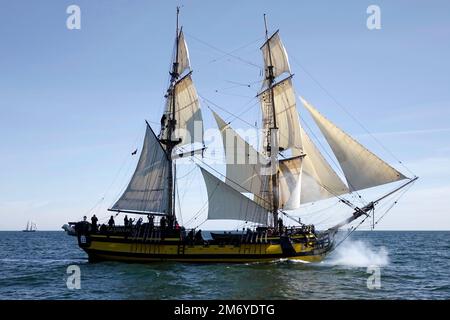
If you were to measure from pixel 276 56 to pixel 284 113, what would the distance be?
6.42 metres

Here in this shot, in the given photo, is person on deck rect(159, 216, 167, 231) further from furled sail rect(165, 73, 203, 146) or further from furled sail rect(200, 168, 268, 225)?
furled sail rect(165, 73, 203, 146)

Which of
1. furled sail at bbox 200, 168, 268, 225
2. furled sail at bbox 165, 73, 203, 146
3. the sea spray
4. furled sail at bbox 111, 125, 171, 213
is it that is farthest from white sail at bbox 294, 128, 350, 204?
furled sail at bbox 111, 125, 171, 213

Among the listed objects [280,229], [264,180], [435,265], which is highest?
[264,180]

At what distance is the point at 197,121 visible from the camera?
145ft

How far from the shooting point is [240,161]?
44.6 meters

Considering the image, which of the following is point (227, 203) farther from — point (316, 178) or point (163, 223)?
point (316, 178)

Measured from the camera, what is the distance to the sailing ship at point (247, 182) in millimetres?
38812

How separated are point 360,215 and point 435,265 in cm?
904

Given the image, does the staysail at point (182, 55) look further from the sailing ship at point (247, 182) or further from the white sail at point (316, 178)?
the white sail at point (316, 178)

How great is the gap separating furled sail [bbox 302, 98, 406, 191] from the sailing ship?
0.09 meters

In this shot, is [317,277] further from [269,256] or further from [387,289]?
[269,256]

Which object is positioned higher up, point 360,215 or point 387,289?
point 360,215

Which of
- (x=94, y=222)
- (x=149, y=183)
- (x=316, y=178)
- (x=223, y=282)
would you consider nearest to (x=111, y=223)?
(x=94, y=222)
